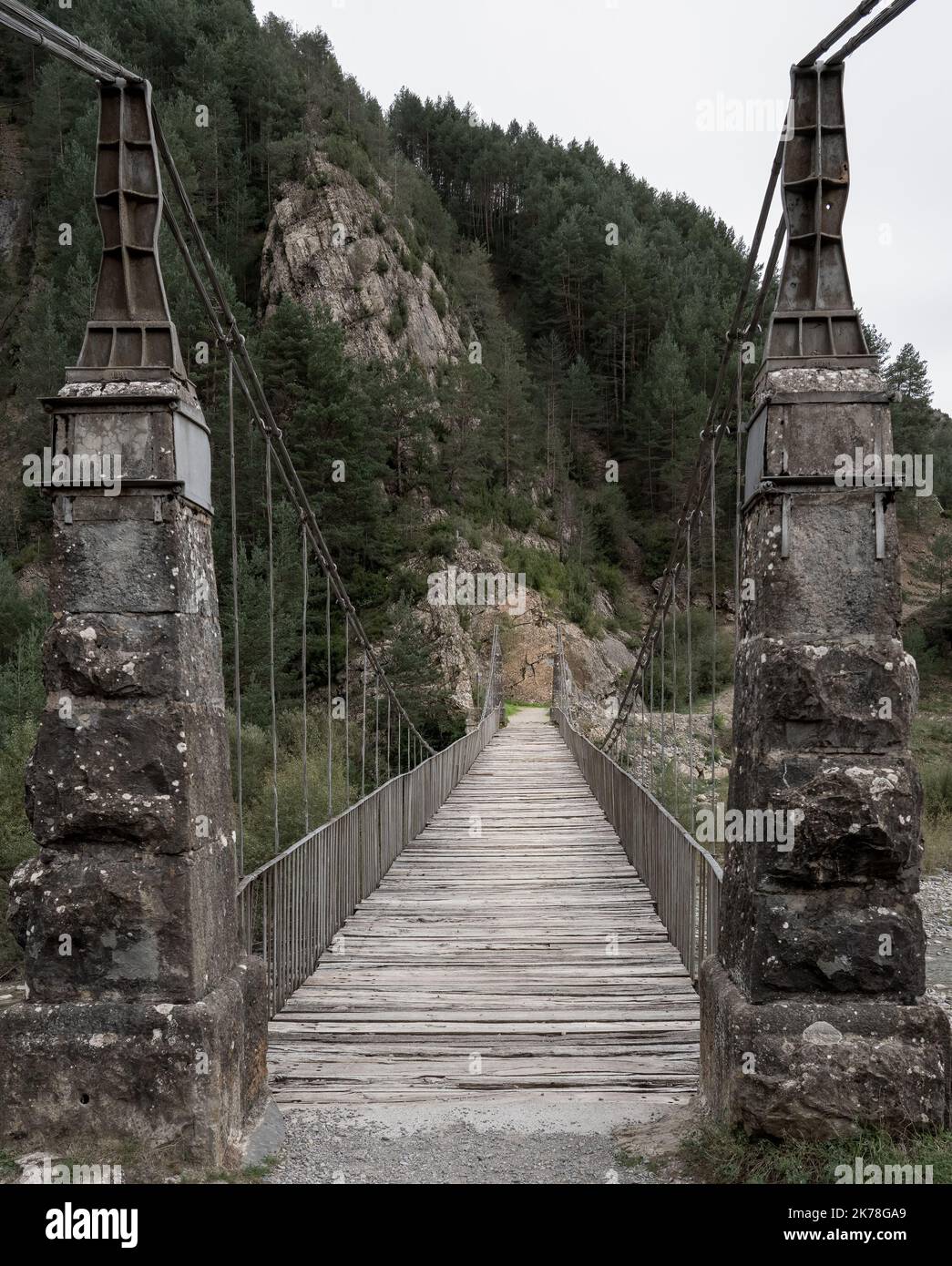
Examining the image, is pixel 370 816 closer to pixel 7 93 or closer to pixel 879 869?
pixel 879 869

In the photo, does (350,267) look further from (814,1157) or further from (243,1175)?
(814,1157)

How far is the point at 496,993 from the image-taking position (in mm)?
5609

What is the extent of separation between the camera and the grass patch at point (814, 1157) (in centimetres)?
272

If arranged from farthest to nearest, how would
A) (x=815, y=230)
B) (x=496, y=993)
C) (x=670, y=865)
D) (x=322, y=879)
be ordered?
(x=670, y=865), (x=322, y=879), (x=496, y=993), (x=815, y=230)

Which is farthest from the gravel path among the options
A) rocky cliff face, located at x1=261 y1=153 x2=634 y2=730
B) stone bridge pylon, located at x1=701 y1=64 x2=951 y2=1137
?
rocky cliff face, located at x1=261 y1=153 x2=634 y2=730

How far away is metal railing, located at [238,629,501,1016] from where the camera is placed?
5148 mm

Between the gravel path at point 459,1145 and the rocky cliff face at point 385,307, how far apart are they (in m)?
26.1

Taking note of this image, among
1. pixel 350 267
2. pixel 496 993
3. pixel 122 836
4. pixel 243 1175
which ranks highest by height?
pixel 350 267

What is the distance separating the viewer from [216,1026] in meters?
2.93

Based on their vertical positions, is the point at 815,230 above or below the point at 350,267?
below

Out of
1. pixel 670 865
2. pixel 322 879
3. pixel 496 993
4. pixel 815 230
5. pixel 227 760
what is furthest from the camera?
pixel 670 865

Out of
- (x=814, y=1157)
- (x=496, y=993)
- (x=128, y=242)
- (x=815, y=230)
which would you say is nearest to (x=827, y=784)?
(x=814, y=1157)

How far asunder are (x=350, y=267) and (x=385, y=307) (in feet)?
6.12
